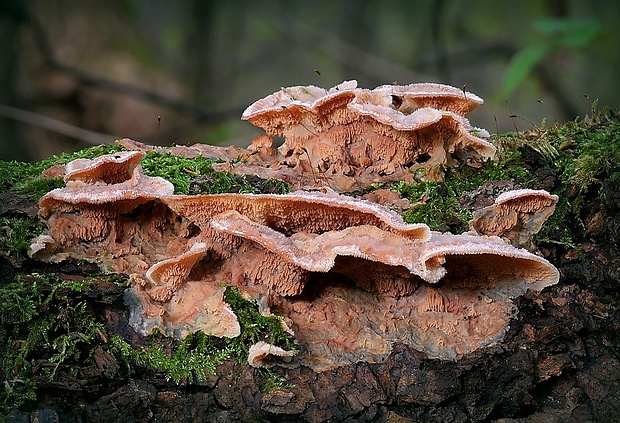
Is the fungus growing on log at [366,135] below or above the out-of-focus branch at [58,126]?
below

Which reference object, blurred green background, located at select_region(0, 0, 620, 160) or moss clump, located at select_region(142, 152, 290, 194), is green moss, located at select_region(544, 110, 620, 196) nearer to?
blurred green background, located at select_region(0, 0, 620, 160)

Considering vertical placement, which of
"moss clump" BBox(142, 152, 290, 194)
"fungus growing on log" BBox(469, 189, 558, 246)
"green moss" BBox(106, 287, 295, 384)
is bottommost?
"green moss" BBox(106, 287, 295, 384)

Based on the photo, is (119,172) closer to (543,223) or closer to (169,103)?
(543,223)

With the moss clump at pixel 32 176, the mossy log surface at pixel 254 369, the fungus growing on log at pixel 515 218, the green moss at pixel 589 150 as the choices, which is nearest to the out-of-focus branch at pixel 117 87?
the moss clump at pixel 32 176

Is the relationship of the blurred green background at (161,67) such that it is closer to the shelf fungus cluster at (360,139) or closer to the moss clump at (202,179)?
the moss clump at (202,179)

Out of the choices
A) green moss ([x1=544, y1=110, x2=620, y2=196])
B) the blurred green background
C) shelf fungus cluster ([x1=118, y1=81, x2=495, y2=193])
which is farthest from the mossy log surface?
the blurred green background

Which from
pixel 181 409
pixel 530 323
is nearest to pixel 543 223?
pixel 530 323
